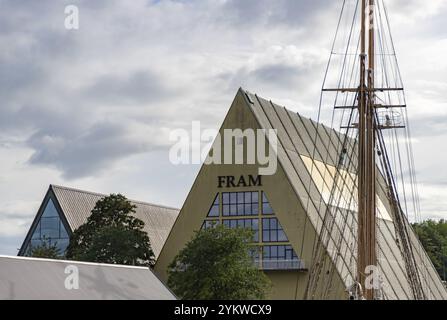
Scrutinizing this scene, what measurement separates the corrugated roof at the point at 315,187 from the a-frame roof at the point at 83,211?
21.3 m

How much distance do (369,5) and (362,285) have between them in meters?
18.3

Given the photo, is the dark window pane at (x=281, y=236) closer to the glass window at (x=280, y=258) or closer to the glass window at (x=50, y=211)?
the glass window at (x=280, y=258)

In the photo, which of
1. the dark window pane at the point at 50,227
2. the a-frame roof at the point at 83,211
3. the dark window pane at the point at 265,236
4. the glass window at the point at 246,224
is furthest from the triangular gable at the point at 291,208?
the dark window pane at the point at 50,227

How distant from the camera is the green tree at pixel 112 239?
75.4 metres

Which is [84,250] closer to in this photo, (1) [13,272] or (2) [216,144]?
(2) [216,144]

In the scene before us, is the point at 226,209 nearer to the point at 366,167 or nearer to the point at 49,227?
the point at 49,227

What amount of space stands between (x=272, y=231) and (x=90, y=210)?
972 inches

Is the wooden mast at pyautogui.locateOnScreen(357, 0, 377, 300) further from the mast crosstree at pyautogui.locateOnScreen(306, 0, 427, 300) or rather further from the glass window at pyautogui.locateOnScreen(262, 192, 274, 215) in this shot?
the glass window at pyautogui.locateOnScreen(262, 192, 274, 215)

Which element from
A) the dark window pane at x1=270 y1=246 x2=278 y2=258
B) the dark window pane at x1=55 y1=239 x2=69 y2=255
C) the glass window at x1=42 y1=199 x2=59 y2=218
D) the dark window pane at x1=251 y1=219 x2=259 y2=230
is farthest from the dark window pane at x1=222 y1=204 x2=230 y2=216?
the glass window at x1=42 y1=199 x2=59 y2=218

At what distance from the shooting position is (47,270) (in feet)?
114

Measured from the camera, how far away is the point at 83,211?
98.9 m

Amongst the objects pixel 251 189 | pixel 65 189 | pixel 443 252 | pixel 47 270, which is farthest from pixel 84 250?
pixel 443 252

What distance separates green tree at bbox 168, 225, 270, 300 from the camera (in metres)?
64.2

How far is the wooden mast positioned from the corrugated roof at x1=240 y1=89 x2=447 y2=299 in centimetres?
2068
